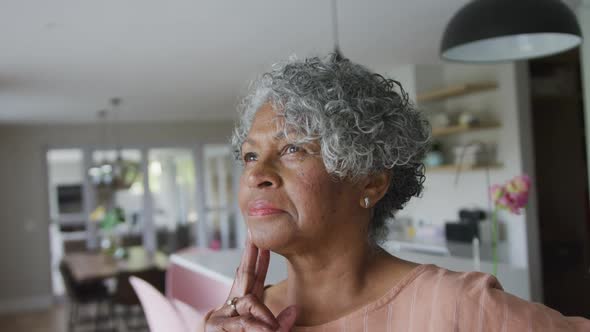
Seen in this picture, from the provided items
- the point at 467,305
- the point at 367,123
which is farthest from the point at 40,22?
the point at 467,305

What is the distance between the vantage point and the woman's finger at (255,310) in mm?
845

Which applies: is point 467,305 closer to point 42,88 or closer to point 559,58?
point 559,58

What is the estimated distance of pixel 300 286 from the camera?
Answer: 0.94m

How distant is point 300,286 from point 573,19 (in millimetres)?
1831

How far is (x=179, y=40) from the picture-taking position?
3734mm

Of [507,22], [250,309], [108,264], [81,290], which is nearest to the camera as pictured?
[250,309]

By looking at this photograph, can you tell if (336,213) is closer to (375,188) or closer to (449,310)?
(375,188)

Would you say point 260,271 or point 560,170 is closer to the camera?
point 260,271

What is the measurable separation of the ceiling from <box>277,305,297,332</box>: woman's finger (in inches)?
62.1

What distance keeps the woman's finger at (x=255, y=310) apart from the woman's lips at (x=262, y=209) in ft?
0.44

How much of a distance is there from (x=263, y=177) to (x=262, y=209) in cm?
5

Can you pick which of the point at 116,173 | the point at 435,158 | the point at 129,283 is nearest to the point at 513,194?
the point at 435,158

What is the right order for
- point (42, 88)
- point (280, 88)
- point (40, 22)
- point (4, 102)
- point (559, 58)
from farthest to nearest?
1. point (4, 102)
2. point (42, 88)
3. point (559, 58)
4. point (40, 22)
5. point (280, 88)

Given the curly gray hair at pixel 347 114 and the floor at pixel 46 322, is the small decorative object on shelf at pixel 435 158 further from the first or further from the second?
the curly gray hair at pixel 347 114
